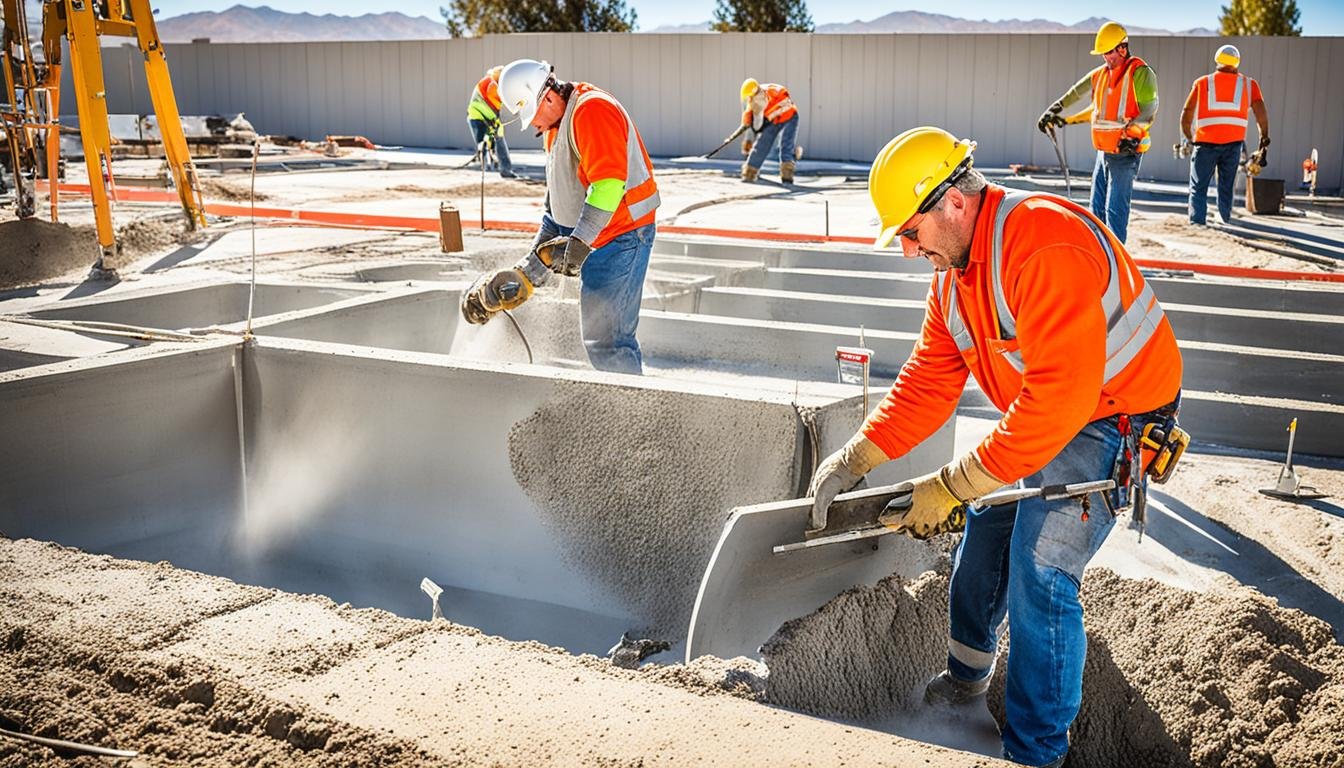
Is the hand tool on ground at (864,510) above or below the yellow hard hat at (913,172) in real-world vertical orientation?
below

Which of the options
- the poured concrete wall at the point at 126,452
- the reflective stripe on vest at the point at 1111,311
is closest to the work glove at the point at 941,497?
the reflective stripe on vest at the point at 1111,311

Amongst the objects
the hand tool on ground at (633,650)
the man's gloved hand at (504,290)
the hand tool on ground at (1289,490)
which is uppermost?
the man's gloved hand at (504,290)

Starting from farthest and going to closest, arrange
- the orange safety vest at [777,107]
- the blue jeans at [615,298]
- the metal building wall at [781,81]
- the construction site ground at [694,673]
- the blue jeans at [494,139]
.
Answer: the metal building wall at [781,81] < the blue jeans at [494,139] < the orange safety vest at [777,107] < the blue jeans at [615,298] < the construction site ground at [694,673]

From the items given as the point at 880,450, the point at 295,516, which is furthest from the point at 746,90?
the point at 880,450

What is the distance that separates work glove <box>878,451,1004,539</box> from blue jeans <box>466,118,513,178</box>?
14001mm

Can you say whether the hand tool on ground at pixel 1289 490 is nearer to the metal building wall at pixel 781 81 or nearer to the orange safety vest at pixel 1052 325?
the orange safety vest at pixel 1052 325

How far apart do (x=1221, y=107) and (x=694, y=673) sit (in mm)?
10093

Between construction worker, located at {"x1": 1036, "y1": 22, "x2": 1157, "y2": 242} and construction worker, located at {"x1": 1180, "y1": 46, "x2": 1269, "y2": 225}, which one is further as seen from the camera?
construction worker, located at {"x1": 1180, "y1": 46, "x2": 1269, "y2": 225}

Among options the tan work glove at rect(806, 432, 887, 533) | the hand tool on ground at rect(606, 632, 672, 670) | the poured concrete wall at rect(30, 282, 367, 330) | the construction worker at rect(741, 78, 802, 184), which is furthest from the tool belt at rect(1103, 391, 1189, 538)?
the construction worker at rect(741, 78, 802, 184)

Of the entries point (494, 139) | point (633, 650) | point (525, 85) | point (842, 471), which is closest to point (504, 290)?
point (525, 85)

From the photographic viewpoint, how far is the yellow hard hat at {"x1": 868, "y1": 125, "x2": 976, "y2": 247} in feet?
9.30

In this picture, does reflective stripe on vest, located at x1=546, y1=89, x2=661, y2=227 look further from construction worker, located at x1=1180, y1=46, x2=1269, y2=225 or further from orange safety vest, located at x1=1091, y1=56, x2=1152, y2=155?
construction worker, located at x1=1180, y1=46, x2=1269, y2=225

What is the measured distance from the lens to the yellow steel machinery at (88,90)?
9703mm

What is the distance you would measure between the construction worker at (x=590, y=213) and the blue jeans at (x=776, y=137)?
37.2 ft
